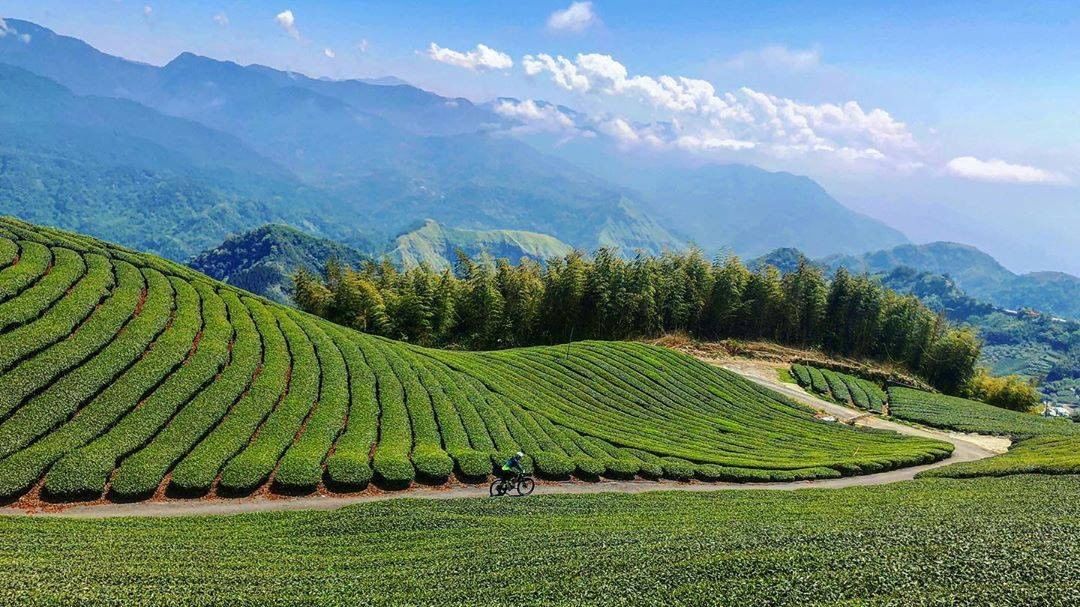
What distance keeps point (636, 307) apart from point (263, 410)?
181ft

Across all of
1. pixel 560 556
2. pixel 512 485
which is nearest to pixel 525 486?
pixel 512 485

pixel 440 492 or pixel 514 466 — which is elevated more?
pixel 514 466

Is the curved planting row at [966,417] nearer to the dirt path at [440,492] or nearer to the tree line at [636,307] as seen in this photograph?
the dirt path at [440,492]

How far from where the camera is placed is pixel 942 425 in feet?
183

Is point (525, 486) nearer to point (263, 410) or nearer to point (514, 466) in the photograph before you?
point (514, 466)

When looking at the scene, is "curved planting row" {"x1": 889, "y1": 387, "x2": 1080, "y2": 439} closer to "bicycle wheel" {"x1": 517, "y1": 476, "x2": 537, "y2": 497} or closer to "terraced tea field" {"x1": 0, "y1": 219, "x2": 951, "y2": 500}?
"terraced tea field" {"x1": 0, "y1": 219, "x2": 951, "y2": 500}

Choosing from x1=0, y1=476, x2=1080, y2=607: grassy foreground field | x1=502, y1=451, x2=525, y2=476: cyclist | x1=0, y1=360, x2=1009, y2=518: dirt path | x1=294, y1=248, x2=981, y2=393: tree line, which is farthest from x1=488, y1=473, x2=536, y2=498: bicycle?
x1=294, y1=248, x2=981, y2=393: tree line

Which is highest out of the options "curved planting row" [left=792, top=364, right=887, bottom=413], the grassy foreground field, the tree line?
the tree line

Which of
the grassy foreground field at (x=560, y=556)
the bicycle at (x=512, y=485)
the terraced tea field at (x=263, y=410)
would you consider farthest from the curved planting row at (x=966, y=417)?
the bicycle at (x=512, y=485)

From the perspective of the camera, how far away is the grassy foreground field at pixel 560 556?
1445 cm

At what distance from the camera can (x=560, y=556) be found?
59.3 feet

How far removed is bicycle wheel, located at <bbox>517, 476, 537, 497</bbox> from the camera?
2808 centimetres

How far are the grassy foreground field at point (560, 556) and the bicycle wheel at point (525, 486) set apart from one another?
358 cm

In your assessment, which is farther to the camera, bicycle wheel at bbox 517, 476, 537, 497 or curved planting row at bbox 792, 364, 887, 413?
curved planting row at bbox 792, 364, 887, 413
